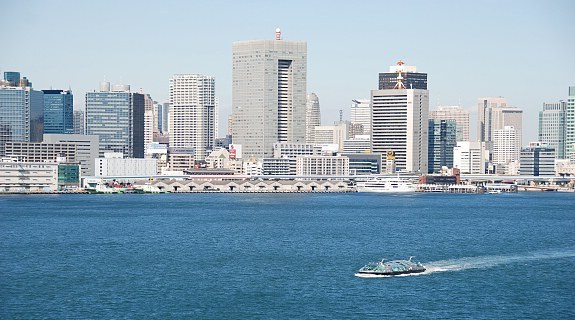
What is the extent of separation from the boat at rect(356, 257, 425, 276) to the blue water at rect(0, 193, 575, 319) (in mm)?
1062

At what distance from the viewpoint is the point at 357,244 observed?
95.6m

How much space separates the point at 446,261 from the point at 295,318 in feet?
84.5

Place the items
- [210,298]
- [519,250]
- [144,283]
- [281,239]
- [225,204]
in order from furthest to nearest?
[225,204], [281,239], [519,250], [144,283], [210,298]

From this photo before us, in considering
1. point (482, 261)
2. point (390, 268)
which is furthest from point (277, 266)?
point (482, 261)

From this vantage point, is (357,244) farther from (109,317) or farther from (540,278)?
(109,317)

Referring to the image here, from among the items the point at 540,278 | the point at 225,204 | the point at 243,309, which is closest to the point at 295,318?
the point at 243,309

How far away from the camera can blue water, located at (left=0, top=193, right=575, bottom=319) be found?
61969 mm

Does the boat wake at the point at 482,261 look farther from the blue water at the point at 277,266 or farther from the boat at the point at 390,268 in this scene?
the boat at the point at 390,268

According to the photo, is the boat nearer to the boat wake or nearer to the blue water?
the boat wake

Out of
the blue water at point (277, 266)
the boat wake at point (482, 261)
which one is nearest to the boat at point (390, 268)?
the boat wake at point (482, 261)

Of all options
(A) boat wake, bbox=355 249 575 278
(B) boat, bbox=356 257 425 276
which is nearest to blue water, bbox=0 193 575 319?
(A) boat wake, bbox=355 249 575 278

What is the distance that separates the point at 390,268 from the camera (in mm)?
73625

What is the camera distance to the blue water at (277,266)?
6197 cm

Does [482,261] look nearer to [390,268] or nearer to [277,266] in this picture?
[390,268]
